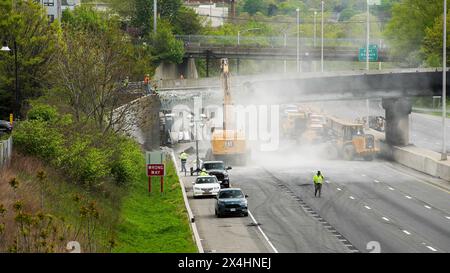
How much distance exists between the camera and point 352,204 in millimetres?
57000

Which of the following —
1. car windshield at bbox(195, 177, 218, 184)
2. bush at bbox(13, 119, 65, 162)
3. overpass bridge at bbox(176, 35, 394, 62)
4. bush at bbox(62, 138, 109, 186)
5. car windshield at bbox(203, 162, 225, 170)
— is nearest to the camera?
bush at bbox(13, 119, 65, 162)

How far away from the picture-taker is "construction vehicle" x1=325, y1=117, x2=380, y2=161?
8425 cm

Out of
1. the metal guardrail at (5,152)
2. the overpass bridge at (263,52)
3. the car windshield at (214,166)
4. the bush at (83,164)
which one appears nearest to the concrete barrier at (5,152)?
the metal guardrail at (5,152)

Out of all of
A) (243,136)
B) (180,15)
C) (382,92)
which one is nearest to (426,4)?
(180,15)

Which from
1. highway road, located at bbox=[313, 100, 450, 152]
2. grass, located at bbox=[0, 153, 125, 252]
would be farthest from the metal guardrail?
highway road, located at bbox=[313, 100, 450, 152]

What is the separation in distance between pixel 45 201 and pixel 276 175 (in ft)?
124

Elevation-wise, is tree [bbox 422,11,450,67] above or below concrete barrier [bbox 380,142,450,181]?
above

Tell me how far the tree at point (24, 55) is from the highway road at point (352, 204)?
572 inches

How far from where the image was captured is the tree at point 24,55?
70312mm

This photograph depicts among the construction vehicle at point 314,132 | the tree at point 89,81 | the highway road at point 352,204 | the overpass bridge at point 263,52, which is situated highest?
the overpass bridge at point 263,52

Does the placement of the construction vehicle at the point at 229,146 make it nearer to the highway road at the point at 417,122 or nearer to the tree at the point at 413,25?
the highway road at the point at 417,122

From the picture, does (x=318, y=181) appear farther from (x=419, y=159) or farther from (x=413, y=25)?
(x=413, y=25)

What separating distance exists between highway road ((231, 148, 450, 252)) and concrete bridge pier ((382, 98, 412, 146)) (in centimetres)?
364

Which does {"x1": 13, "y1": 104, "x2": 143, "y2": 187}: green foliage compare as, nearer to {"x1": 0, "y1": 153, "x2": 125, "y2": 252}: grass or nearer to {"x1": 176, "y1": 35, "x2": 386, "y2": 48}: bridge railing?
{"x1": 0, "y1": 153, "x2": 125, "y2": 252}: grass
